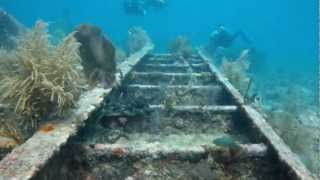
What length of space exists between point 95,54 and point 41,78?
2.21 m

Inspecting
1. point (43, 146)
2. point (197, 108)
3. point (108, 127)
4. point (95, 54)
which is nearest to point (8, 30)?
point (95, 54)

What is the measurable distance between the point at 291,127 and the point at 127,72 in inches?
151

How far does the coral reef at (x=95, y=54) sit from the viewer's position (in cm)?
601

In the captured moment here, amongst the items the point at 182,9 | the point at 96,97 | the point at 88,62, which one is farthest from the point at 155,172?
the point at 182,9

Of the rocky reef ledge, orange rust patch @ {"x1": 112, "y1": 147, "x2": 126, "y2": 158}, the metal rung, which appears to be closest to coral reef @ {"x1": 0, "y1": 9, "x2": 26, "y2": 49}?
the metal rung

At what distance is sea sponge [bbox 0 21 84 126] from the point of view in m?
3.93

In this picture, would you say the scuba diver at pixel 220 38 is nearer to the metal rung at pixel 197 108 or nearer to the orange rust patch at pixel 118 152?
the metal rung at pixel 197 108

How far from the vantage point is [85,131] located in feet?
14.5

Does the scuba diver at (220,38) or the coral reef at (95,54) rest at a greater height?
the scuba diver at (220,38)

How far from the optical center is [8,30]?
17688 millimetres

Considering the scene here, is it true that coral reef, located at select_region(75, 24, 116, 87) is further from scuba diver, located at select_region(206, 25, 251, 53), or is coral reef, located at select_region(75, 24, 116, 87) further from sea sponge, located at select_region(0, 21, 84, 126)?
scuba diver, located at select_region(206, 25, 251, 53)

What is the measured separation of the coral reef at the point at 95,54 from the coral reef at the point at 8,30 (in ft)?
33.7

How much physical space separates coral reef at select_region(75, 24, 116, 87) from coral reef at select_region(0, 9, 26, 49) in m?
10.3

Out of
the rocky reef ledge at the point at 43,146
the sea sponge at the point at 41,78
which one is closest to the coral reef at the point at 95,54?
the rocky reef ledge at the point at 43,146
